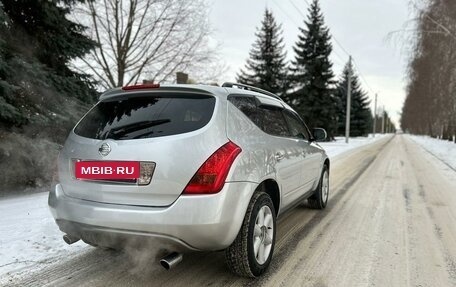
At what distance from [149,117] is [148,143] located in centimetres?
32

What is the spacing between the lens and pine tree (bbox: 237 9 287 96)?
3488cm

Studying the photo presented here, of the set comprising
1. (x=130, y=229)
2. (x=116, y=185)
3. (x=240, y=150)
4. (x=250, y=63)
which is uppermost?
(x=250, y=63)

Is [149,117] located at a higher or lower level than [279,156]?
higher

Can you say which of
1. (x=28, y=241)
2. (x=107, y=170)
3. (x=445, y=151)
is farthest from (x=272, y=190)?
(x=445, y=151)

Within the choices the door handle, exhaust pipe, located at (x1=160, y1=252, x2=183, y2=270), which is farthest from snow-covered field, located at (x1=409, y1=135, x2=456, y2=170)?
exhaust pipe, located at (x1=160, y1=252, x2=183, y2=270)

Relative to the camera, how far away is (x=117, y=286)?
3.34 m

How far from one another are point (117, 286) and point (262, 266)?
51.9 inches

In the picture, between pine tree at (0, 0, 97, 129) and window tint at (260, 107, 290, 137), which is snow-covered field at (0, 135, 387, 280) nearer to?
pine tree at (0, 0, 97, 129)

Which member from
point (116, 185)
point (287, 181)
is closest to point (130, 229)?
point (116, 185)

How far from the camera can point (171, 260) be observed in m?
3.00

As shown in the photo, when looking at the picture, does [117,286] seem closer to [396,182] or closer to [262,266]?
[262,266]

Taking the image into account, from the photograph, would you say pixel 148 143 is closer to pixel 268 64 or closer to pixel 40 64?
pixel 40 64

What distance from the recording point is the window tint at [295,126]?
4.90 meters

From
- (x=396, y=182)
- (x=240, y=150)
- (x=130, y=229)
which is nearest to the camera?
(x=130, y=229)
